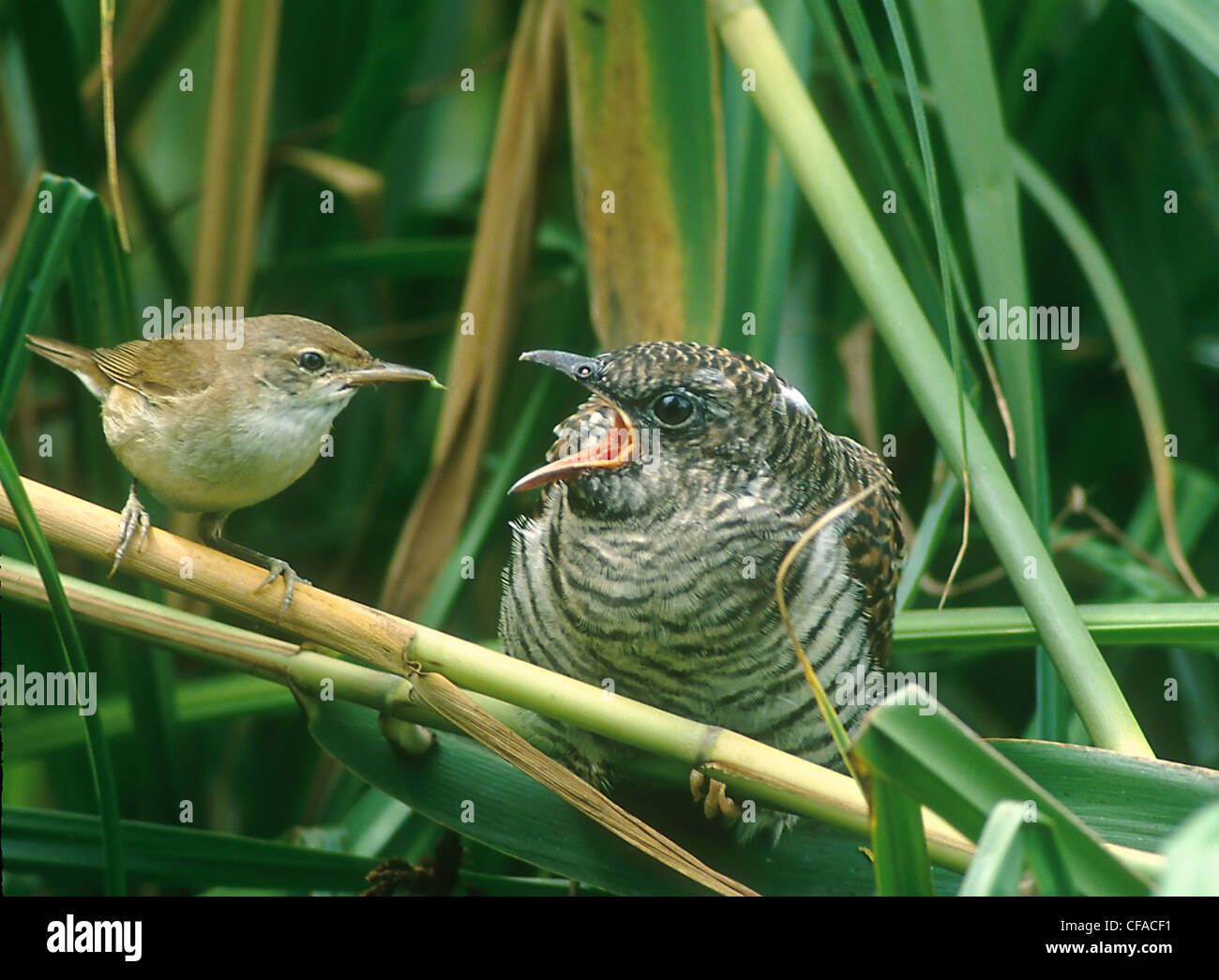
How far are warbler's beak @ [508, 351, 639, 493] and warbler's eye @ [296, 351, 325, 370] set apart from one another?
0.20 meters

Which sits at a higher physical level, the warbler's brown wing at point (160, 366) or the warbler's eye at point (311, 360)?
the warbler's brown wing at point (160, 366)

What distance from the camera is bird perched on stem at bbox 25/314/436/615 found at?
752mm

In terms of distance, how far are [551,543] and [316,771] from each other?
59 cm

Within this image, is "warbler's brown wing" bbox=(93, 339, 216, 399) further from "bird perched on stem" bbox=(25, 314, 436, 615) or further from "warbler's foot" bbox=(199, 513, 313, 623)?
"warbler's foot" bbox=(199, 513, 313, 623)

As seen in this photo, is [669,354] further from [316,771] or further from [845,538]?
[316,771]

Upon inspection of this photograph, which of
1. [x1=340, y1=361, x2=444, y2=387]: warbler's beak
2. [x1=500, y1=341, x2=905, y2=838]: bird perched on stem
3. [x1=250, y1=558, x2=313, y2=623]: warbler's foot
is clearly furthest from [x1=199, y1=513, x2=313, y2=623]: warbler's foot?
[x1=500, y1=341, x2=905, y2=838]: bird perched on stem

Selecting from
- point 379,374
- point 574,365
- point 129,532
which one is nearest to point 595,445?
point 574,365

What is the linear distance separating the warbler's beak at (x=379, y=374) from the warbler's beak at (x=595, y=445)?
Result: 18cm

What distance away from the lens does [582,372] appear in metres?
0.92

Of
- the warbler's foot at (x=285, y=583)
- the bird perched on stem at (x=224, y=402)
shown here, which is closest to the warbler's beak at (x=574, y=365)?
the bird perched on stem at (x=224, y=402)

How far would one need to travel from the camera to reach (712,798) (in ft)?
3.24

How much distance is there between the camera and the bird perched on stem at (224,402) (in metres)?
0.75

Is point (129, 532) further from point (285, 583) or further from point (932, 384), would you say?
point (932, 384)

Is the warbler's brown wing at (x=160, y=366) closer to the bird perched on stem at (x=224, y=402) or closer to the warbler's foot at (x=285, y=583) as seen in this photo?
the bird perched on stem at (x=224, y=402)
